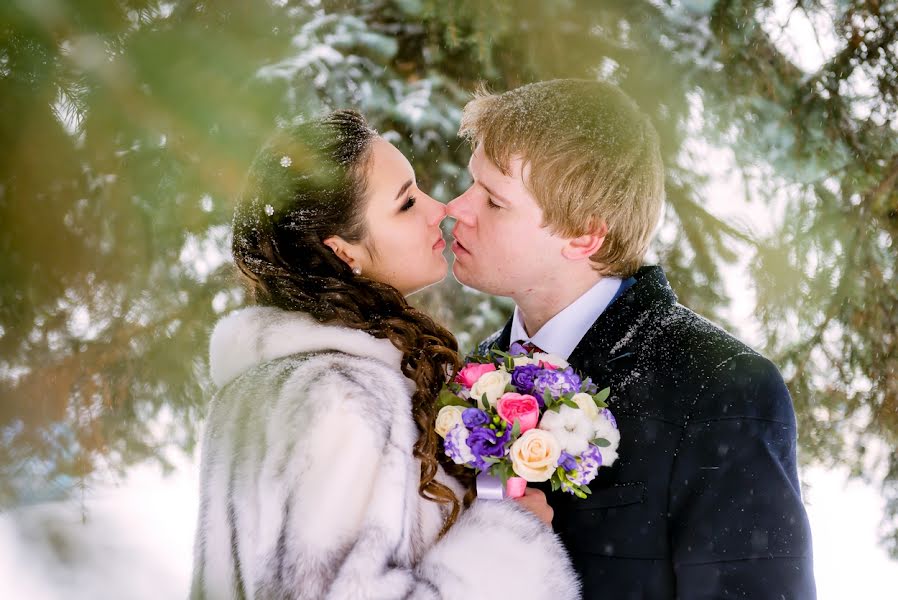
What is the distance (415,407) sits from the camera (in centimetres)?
214

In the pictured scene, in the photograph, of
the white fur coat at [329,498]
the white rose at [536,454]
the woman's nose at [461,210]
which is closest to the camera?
the white fur coat at [329,498]

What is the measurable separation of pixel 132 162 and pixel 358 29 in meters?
1.47

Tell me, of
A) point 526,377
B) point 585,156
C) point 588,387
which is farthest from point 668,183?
point 526,377

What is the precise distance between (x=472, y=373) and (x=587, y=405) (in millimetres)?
340

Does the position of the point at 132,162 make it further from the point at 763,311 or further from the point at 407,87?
the point at 763,311

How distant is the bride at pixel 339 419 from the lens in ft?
6.16

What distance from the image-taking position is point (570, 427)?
203 cm

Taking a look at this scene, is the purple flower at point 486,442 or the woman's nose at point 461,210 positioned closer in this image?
the purple flower at point 486,442

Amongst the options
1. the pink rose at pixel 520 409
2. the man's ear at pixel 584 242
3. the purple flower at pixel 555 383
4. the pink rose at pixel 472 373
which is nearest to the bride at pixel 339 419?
the pink rose at pixel 472 373

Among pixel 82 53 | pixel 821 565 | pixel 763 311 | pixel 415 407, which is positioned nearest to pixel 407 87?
pixel 415 407

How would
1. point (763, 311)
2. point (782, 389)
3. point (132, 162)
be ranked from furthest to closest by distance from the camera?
point (763, 311), point (782, 389), point (132, 162)

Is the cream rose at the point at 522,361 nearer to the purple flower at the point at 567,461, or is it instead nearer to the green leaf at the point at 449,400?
the green leaf at the point at 449,400

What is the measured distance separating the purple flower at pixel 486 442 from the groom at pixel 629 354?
40cm

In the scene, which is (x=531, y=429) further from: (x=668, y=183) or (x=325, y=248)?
(x=668, y=183)
